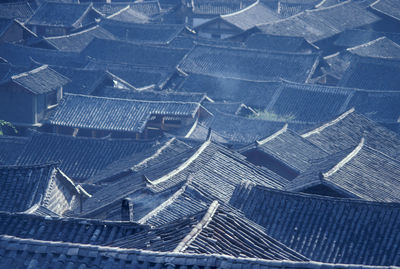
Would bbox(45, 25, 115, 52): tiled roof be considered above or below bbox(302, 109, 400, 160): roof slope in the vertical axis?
below

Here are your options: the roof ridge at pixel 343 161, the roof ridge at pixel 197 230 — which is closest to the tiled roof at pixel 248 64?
the roof ridge at pixel 343 161

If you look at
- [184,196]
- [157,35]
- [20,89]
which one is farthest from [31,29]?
[184,196]

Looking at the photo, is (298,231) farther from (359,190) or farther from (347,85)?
(347,85)

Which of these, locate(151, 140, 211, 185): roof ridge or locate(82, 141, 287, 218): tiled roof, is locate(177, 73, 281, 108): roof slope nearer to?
locate(82, 141, 287, 218): tiled roof

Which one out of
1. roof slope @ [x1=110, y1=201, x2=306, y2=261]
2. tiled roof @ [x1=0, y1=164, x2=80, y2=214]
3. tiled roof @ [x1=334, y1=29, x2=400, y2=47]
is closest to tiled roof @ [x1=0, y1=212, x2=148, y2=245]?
roof slope @ [x1=110, y1=201, x2=306, y2=261]

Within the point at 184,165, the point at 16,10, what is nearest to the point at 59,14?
the point at 16,10

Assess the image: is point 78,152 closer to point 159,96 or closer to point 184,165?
point 159,96

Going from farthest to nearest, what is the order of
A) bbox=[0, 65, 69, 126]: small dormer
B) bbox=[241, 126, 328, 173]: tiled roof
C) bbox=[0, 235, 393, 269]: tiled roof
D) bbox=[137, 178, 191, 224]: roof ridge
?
bbox=[0, 65, 69, 126]: small dormer → bbox=[241, 126, 328, 173]: tiled roof → bbox=[137, 178, 191, 224]: roof ridge → bbox=[0, 235, 393, 269]: tiled roof
